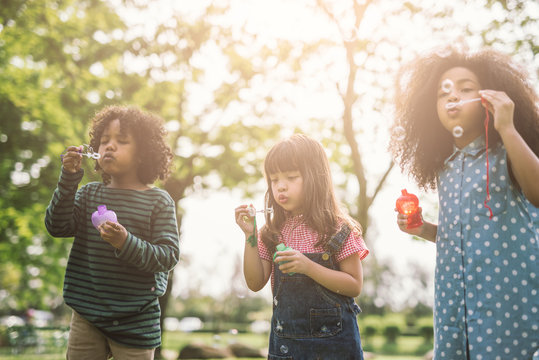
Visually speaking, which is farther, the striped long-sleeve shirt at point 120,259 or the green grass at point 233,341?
the green grass at point 233,341

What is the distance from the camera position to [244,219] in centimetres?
267

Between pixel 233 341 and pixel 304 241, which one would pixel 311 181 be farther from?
pixel 233 341

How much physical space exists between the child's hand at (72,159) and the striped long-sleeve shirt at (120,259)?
0.12 feet

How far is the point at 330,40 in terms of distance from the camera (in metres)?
8.59

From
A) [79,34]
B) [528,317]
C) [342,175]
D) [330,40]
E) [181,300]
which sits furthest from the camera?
[181,300]

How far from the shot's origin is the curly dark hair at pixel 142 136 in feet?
9.61

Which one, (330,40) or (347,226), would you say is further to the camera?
(330,40)

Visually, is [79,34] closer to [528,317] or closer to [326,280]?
[326,280]

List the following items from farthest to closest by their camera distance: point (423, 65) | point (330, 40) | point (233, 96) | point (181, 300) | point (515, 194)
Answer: point (181, 300) → point (233, 96) → point (330, 40) → point (423, 65) → point (515, 194)

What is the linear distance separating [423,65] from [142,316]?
1.93 metres

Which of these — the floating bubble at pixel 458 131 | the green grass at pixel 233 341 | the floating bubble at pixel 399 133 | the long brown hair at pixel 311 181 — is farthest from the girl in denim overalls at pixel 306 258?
the green grass at pixel 233 341

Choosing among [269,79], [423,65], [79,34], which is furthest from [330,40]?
[423,65]

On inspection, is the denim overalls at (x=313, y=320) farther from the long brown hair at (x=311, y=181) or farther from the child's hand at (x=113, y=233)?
the child's hand at (x=113, y=233)

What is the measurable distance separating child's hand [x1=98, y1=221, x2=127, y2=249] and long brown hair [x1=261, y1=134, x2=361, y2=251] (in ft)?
2.52
